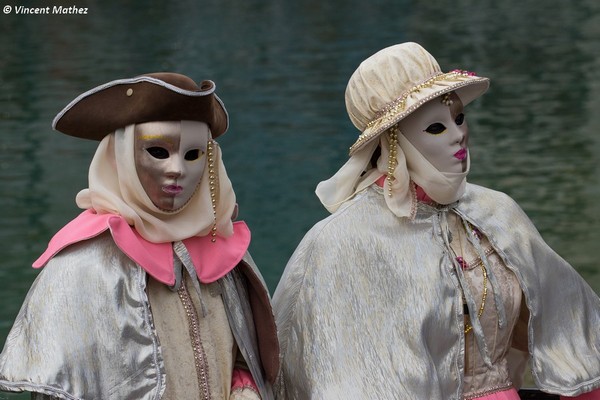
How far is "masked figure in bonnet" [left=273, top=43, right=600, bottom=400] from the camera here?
13.7 feet

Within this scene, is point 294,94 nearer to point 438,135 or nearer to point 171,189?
point 438,135

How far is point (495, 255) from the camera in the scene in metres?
4.37

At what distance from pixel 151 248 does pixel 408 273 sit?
2.88ft

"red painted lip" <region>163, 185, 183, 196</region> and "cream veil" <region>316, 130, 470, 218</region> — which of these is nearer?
"red painted lip" <region>163, 185, 183, 196</region>

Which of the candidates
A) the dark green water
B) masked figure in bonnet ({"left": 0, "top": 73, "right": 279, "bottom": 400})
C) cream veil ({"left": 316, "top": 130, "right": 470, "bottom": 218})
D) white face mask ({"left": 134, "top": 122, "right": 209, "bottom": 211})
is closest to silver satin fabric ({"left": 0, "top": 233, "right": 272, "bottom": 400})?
masked figure in bonnet ({"left": 0, "top": 73, "right": 279, "bottom": 400})

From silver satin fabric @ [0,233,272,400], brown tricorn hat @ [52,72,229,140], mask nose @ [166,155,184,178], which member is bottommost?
silver satin fabric @ [0,233,272,400]

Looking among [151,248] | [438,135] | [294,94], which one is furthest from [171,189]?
[294,94]

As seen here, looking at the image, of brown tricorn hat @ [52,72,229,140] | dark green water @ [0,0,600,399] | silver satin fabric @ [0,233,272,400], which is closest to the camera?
silver satin fabric @ [0,233,272,400]

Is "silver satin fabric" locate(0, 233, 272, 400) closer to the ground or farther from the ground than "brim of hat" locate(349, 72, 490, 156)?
closer to the ground

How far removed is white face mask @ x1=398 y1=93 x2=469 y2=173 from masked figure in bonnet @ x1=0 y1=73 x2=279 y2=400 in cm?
65

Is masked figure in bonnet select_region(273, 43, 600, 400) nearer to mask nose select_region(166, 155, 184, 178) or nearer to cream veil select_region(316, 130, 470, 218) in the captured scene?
cream veil select_region(316, 130, 470, 218)

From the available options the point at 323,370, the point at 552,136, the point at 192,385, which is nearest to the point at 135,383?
the point at 192,385

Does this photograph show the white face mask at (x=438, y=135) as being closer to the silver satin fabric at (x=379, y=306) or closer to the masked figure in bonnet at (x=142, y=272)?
the silver satin fabric at (x=379, y=306)

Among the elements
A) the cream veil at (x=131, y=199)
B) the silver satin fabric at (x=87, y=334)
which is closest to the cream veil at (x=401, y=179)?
the cream veil at (x=131, y=199)
